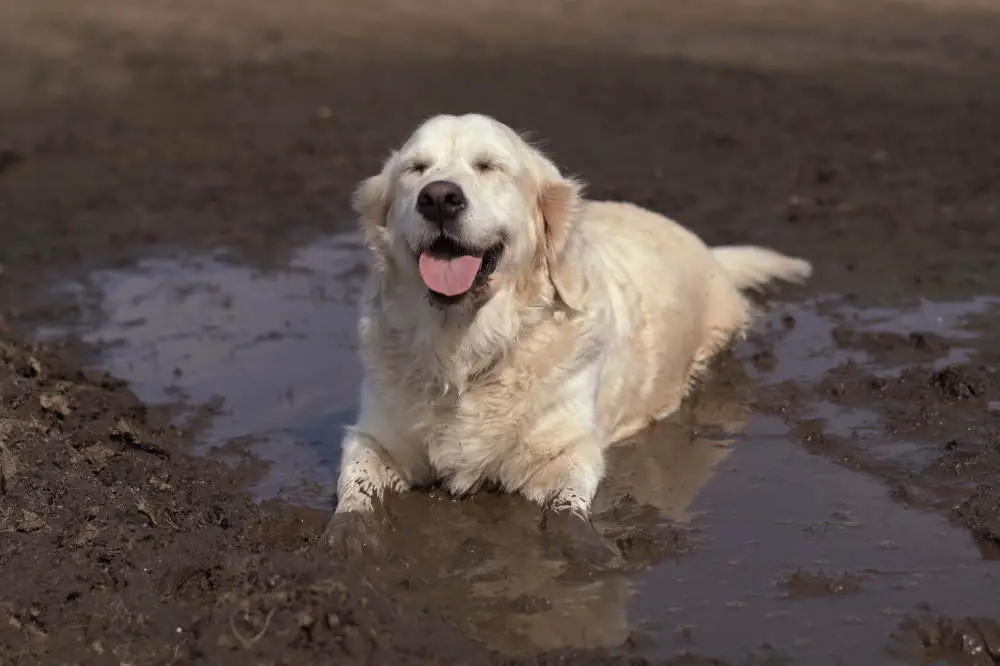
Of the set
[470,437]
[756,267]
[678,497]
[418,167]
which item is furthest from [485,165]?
[756,267]

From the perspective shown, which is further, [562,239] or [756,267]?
[756,267]

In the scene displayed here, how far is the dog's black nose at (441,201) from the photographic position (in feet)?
15.1

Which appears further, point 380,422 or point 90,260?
point 90,260

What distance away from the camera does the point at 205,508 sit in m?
4.73

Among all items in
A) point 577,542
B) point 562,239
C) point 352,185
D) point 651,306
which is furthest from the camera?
point 352,185

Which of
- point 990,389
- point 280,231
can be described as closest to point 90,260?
point 280,231

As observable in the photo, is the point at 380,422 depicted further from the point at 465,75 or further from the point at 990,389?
the point at 465,75

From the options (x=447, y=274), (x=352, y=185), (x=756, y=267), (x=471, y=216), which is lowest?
(x=352, y=185)

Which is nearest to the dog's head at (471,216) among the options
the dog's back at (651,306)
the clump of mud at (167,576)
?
the dog's back at (651,306)

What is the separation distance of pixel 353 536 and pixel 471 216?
1215mm

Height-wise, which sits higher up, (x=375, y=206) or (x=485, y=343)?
(x=375, y=206)

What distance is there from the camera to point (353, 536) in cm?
443

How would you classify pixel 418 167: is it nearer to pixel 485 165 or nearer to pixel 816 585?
pixel 485 165

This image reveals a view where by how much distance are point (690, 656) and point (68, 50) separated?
1278 cm
